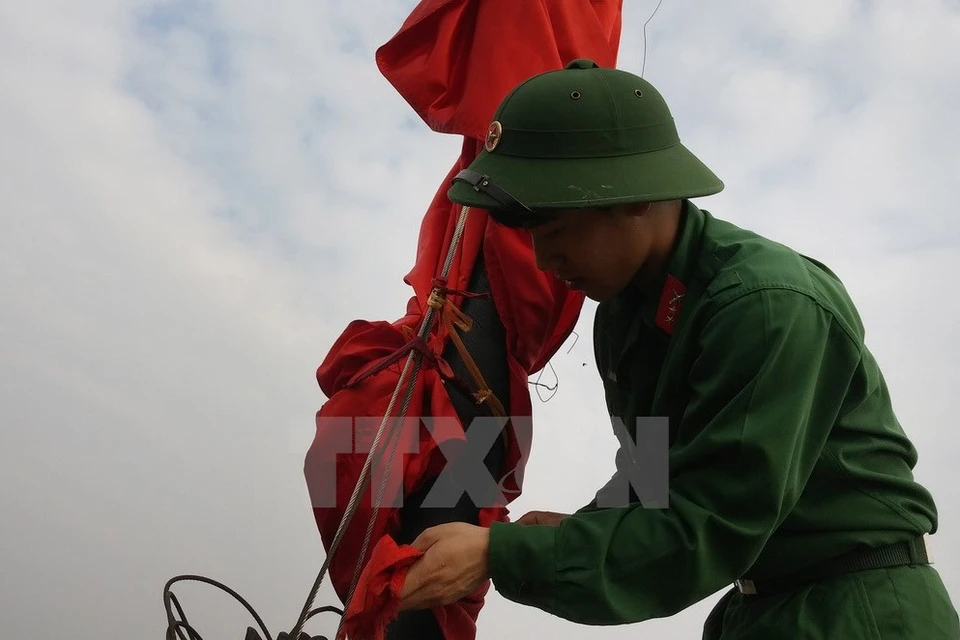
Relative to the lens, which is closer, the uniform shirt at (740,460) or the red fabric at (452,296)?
the uniform shirt at (740,460)

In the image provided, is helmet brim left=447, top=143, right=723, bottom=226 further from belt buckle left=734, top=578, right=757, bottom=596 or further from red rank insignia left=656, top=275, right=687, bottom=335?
belt buckle left=734, top=578, right=757, bottom=596

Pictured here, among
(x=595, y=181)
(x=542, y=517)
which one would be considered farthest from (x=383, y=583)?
(x=595, y=181)

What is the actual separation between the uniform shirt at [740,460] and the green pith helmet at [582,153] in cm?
9

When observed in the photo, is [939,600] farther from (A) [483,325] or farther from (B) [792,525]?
(A) [483,325]

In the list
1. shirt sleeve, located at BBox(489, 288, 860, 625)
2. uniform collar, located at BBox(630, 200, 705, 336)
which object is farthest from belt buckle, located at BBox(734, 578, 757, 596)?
uniform collar, located at BBox(630, 200, 705, 336)

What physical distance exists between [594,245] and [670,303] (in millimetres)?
94

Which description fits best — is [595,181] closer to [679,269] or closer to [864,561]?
[679,269]

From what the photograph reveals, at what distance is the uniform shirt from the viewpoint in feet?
2.73

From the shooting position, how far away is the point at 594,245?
0.94 metres

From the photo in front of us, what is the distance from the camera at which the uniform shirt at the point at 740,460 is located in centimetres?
83

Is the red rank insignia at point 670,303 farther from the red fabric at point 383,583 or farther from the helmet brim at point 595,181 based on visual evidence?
the red fabric at point 383,583

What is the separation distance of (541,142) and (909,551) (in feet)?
1.67

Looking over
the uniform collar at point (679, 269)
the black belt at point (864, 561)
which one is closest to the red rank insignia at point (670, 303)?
the uniform collar at point (679, 269)

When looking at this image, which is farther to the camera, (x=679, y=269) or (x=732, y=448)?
(x=679, y=269)
